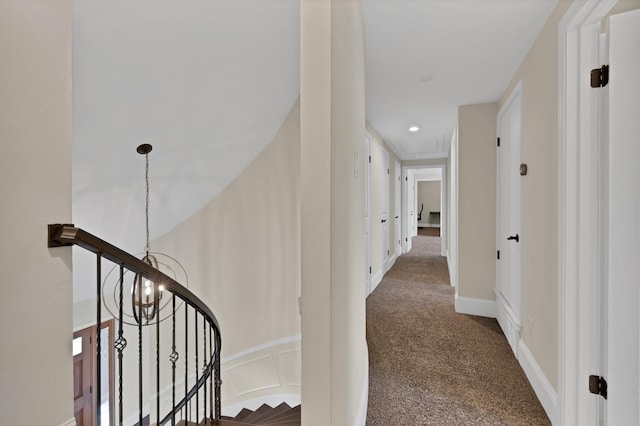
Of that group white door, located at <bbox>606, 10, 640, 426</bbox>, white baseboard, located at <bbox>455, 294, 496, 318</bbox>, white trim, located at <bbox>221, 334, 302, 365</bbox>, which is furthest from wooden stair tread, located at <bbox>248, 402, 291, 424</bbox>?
white door, located at <bbox>606, 10, 640, 426</bbox>

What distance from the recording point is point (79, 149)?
2.25 meters

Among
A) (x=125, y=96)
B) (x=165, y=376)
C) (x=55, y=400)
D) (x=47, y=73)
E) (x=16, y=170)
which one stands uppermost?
(x=125, y=96)

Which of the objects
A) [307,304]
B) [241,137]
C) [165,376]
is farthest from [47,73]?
[165,376]

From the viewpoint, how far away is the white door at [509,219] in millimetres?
2496

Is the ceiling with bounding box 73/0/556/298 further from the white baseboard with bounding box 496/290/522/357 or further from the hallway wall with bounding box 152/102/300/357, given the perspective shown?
the white baseboard with bounding box 496/290/522/357

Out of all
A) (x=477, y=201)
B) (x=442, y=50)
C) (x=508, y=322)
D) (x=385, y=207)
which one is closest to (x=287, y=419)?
(x=508, y=322)

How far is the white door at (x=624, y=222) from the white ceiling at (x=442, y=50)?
2.16 feet

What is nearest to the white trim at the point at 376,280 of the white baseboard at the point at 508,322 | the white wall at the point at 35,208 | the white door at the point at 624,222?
the white baseboard at the point at 508,322

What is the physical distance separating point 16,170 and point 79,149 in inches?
72.4

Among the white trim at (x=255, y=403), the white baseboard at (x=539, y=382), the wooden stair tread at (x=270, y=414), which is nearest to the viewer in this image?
the white baseboard at (x=539, y=382)

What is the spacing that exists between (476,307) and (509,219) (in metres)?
1.13

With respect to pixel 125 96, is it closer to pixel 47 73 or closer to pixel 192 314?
pixel 47 73

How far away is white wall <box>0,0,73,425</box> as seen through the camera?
74cm

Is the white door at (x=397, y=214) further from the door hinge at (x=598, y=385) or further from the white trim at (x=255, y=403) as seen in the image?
the door hinge at (x=598, y=385)
